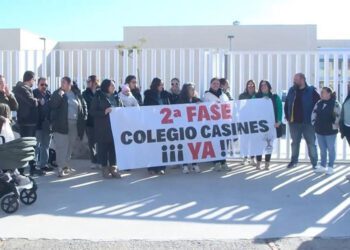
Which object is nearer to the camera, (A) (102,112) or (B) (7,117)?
(B) (7,117)

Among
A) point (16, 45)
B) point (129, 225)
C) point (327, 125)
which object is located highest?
point (16, 45)

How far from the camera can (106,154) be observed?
917cm

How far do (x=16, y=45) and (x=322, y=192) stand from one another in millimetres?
31873

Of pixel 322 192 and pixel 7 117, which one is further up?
pixel 7 117

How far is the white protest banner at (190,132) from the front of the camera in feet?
30.7

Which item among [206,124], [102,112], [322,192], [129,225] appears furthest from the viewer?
[206,124]

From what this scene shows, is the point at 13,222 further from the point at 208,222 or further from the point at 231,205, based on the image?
the point at 231,205

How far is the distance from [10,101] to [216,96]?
151 inches

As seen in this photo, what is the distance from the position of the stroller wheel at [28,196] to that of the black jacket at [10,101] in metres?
1.95

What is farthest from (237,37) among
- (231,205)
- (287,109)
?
(231,205)

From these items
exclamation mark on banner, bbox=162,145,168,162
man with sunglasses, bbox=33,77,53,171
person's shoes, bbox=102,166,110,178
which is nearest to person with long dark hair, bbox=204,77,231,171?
exclamation mark on banner, bbox=162,145,168,162

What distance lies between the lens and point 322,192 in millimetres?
8133

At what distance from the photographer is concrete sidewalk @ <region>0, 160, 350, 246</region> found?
6027mm

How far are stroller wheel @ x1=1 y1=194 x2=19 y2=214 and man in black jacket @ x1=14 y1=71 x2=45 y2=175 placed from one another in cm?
251
